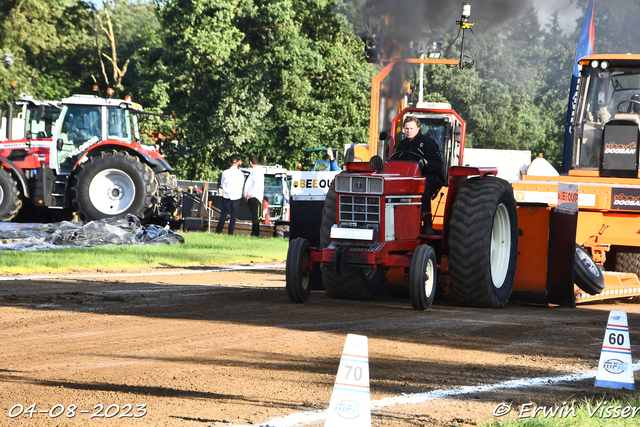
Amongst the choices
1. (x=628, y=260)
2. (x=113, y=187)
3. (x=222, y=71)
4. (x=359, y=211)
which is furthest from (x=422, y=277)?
(x=222, y=71)

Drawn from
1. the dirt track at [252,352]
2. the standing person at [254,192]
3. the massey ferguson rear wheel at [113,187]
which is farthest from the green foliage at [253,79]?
the dirt track at [252,352]

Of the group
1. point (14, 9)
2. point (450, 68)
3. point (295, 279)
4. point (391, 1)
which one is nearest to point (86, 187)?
point (391, 1)

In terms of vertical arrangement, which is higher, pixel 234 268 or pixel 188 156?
pixel 188 156

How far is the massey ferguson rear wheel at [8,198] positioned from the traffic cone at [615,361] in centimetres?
1449

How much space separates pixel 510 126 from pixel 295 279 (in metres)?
45.3

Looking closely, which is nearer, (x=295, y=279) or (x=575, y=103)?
(x=295, y=279)

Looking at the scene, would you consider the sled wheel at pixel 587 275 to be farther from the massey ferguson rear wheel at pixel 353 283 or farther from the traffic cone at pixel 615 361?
the traffic cone at pixel 615 361

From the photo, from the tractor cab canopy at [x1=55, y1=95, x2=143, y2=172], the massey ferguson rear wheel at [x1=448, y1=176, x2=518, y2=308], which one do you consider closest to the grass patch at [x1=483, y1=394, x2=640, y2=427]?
the massey ferguson rear wheel at [x1=448, y1=176, x2=518, y2=308]

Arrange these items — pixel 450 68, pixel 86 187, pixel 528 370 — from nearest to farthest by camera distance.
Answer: pixel 528 370, pixel 86 187, pixel 450 68

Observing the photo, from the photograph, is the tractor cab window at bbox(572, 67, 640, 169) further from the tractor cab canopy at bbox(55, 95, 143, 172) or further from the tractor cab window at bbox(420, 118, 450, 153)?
the tractor cab canopy at bbox(55, 95, 143, 172)

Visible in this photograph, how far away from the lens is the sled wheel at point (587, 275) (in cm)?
930

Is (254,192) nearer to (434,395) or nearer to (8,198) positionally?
(8,198)

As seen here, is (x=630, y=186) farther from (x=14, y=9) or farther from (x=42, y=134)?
(x=14, y=9)

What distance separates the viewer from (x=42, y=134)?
17844mm
